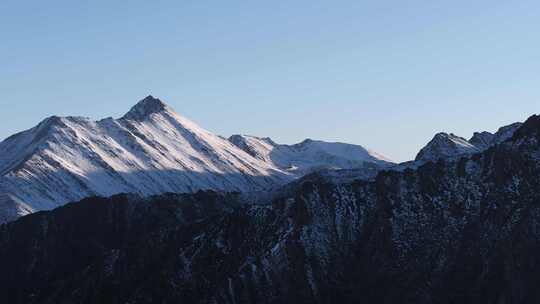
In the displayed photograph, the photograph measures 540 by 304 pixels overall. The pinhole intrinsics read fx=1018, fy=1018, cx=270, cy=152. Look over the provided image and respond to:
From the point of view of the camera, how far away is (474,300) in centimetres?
19912

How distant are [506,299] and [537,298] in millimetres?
6233

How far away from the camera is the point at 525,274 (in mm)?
198125

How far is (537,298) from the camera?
632ft

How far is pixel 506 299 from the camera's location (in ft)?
643

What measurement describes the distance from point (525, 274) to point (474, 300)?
11.1 metres

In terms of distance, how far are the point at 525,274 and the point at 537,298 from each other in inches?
271

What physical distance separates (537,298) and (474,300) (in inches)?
494

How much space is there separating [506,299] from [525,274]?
21.3ft
